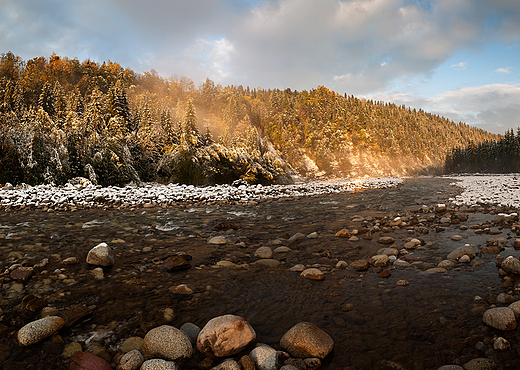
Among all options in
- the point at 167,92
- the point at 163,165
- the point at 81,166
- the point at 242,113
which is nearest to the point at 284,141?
the point at 242,113

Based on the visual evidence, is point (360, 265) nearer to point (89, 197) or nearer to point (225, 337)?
point (225, 337)

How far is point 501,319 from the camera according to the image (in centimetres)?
360

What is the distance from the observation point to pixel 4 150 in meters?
18.8

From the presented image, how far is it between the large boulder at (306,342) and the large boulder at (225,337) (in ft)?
1.59

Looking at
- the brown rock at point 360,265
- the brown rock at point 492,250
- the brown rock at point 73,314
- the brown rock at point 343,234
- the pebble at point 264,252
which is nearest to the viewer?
the brown rock at point 73,314

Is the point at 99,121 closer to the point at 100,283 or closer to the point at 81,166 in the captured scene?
the point at 81,166

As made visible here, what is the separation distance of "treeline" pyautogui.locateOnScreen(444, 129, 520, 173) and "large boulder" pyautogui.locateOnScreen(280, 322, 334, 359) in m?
116

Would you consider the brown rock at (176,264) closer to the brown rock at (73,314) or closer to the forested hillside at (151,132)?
the brown rock at (73,314)

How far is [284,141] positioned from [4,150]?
190ft

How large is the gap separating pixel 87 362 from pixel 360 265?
535cm

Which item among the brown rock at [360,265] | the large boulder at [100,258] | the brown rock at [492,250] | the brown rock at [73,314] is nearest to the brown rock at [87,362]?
the brown rock at [73,314]

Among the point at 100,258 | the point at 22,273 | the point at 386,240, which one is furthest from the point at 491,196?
the point at 22,273

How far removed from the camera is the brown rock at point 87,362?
2912 millimetres

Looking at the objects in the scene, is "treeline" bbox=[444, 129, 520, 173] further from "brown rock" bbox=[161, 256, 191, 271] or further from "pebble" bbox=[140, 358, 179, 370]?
"pebble" bbox=[140, 358, 179, 370]
